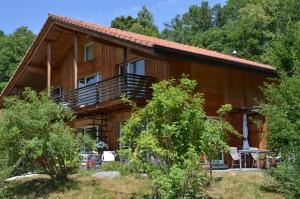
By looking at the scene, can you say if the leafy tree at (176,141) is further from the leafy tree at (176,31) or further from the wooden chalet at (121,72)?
Result: the leafy tree at (176,31)

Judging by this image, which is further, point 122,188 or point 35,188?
point 35,188

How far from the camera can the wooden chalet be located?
689 inches

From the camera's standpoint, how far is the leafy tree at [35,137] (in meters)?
12.6

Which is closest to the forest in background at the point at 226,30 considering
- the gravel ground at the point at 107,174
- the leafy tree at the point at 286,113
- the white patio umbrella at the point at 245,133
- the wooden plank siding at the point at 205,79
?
the wooden plank siding at the point at 205,79

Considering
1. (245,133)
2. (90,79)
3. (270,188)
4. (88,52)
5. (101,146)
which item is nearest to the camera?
(270,188)

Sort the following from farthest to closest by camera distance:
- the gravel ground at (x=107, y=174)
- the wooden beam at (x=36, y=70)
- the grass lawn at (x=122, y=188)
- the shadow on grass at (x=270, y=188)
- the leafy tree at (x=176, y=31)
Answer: the leafy tree at (x=176, y=31) → the wooden beam at (x=36, y=70) → the gravel ground at (x=107, y=174) → the shadow on grass at (x=270, y=188) → the grass lawn at (x=122, y=188)

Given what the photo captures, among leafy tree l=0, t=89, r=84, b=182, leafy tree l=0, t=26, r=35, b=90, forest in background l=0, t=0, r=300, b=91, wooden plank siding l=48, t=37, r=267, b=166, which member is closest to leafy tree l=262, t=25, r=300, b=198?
wooden plank siding l=48, t=37, r=267, b=166

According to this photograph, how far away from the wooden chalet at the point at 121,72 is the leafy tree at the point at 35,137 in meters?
4.43

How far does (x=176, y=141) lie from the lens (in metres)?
9.52

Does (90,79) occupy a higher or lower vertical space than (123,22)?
lower

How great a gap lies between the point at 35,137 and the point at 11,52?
4159 centimetres

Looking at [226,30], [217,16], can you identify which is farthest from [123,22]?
[217,16]

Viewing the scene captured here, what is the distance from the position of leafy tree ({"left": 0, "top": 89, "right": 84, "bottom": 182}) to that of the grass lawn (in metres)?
0.74

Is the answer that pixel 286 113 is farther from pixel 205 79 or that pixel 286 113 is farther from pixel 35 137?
pixel 205 79
